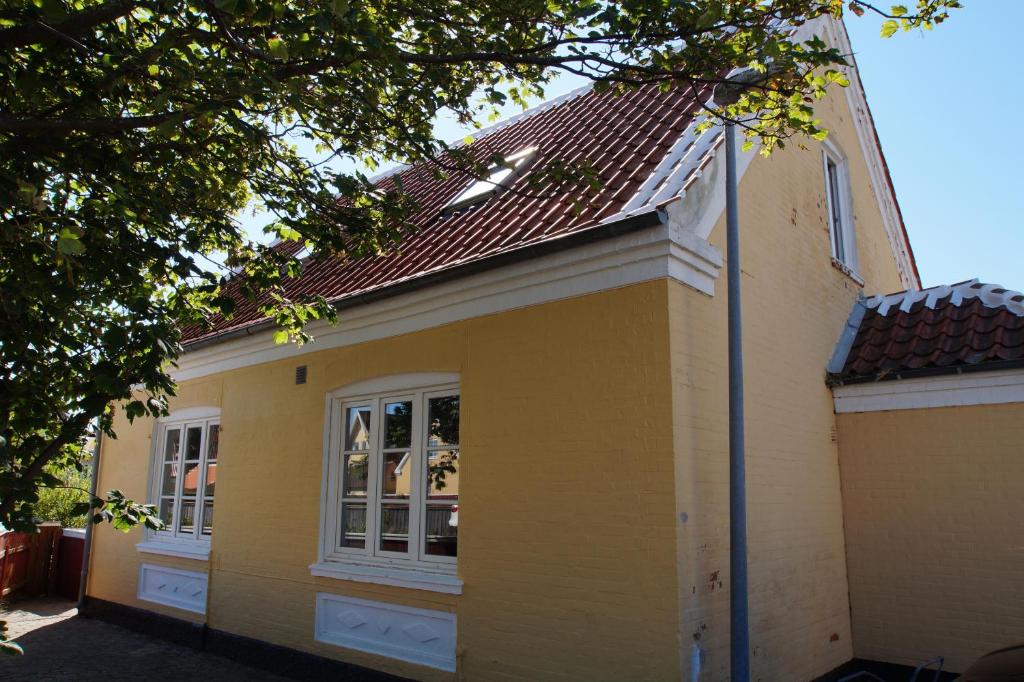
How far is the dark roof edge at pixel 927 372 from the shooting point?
6398 mm

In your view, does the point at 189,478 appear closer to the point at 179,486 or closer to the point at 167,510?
the point at 179,486

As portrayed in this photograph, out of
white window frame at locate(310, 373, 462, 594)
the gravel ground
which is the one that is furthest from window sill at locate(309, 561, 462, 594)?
the gravel ground

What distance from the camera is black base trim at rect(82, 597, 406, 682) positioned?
703 cm

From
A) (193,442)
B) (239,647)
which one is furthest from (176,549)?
(239,647)

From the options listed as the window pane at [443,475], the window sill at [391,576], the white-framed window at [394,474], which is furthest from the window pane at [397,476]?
the window sill at [391,576]

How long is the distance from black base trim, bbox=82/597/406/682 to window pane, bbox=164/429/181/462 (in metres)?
2.14

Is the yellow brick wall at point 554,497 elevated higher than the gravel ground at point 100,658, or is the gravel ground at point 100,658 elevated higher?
the yellow brick wall at point 554,497

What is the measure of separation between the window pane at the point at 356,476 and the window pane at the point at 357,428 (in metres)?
0.12

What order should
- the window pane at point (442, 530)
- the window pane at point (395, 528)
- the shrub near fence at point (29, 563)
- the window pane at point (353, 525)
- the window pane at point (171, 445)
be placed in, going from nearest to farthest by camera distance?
1. the window pane at point (442, 530)
2. the window pane at point (395, 528)
3. the window pane at point (353, 525)
4. the window pane at point (171, 445)
5. the shrub near fence at point (29, 563)

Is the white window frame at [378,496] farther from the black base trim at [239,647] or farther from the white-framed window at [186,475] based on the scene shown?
the white-framed window at [186,475]

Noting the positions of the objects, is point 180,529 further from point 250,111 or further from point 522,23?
point 522,23

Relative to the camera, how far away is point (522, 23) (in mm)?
5285

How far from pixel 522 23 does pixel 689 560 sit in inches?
158

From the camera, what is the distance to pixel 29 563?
42.0 ft
